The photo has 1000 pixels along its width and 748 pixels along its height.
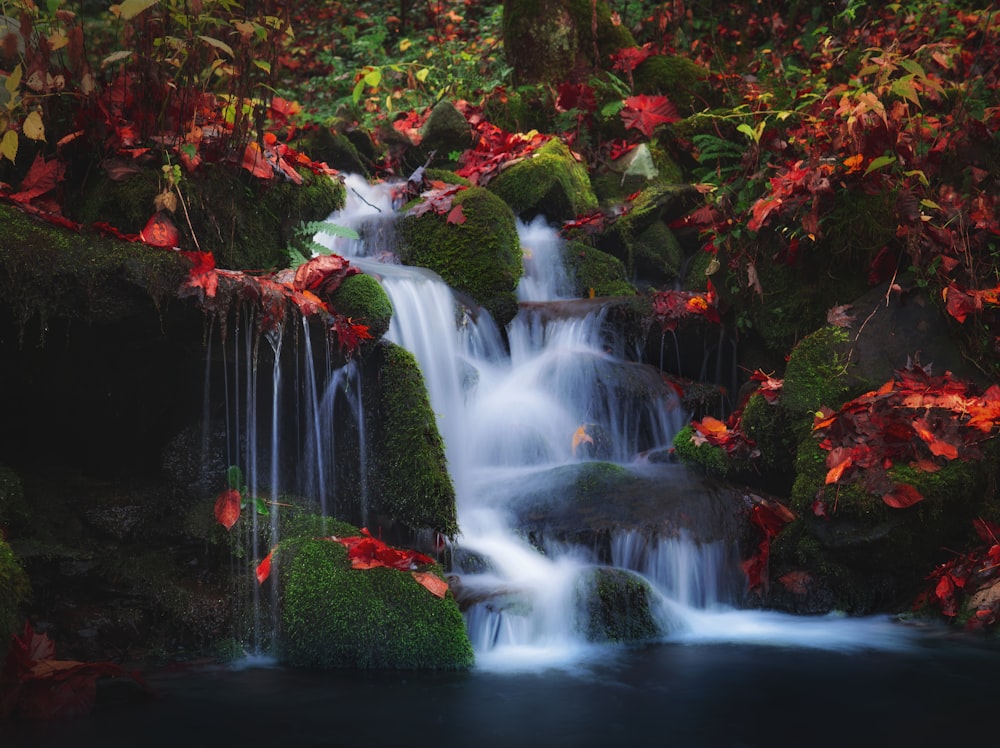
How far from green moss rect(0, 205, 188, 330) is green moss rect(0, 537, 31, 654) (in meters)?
1.01

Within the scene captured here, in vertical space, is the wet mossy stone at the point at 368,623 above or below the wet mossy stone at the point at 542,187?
below

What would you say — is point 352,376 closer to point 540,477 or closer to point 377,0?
point 540,477

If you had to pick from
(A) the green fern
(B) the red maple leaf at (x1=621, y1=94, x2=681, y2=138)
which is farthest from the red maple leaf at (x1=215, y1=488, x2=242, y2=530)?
(B) the red maple leaf at (x1=621, y1=94, x2=681, y2=138)

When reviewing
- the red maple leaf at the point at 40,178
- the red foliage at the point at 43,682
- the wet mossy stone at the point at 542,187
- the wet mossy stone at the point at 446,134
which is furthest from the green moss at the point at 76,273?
the wet mossy stone at the point at 446,134

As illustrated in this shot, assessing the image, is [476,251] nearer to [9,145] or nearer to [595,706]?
[9,145]

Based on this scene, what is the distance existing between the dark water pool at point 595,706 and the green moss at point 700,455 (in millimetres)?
1848

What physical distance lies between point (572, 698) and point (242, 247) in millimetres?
3263

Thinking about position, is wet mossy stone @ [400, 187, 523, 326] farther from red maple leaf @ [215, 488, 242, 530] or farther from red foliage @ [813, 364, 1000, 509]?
red maple leaf @ [215, 488, 242, 530]

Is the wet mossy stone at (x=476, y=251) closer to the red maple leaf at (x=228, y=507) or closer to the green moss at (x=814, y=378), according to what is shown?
the green moss at (x=814, y=378)

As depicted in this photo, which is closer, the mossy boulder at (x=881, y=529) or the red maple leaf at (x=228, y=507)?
the red maple leaf at (x=228, y=507)

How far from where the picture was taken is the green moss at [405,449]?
4.96 metres

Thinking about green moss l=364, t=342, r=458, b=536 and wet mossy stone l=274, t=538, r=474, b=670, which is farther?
green moss l=364, t=342, r=458, b=536

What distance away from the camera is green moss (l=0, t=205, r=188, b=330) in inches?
150

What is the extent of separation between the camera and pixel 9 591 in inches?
136
